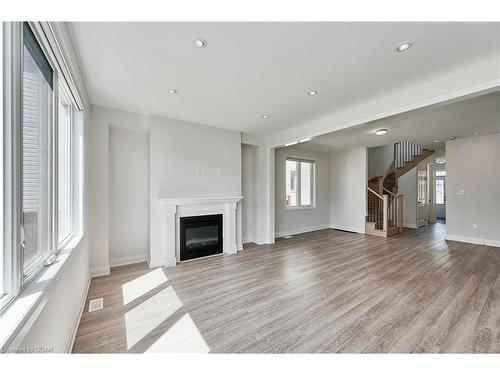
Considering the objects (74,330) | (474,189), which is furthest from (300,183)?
(74,330)

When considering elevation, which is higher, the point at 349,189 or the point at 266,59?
the point at 266,59

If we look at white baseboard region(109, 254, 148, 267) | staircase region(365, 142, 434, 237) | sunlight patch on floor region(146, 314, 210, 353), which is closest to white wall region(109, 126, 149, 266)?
white baseboard region(109, 254, 148, 267)

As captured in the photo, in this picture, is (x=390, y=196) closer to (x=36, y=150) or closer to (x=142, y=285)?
(x=142, y=285)

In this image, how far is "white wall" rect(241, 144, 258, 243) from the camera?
5402mm

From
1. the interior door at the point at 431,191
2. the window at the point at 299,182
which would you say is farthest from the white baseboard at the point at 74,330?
the interior door at the point at 431,191

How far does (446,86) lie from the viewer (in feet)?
7.98

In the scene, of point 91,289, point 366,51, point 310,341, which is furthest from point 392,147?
point 91,289

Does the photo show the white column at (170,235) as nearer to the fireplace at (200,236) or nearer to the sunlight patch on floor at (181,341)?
the fireplace at (200,236)

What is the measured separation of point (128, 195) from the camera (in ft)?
12.5

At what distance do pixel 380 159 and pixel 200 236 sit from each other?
287 inches

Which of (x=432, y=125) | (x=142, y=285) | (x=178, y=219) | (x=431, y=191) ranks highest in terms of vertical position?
(x=432, y=125)

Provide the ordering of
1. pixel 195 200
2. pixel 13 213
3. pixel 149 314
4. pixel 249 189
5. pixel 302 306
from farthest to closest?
pixel 249 189, pixel 195 200, pixel 302 306, pixel 149 314, pixel 13 213

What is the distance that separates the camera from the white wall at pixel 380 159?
780 cm

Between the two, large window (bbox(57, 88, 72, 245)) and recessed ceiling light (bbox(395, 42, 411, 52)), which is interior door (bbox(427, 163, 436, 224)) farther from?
large window (bbox(57, 88, 72, 245))
